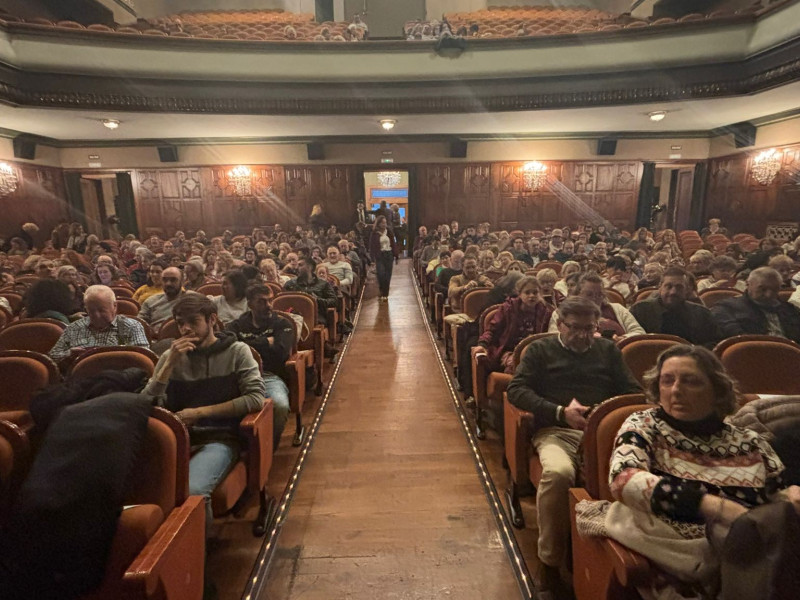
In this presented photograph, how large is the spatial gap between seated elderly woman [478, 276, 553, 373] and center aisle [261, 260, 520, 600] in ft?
2.13

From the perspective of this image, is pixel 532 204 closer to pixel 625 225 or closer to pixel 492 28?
pixel 625 225

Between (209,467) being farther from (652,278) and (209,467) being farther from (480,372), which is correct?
(652,278)

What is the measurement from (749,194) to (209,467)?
36.1 feet

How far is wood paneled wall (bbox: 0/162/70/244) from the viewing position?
345 inches

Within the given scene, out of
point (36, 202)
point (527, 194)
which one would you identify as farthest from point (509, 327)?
point (36, 202)

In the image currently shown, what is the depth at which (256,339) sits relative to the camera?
2609mm

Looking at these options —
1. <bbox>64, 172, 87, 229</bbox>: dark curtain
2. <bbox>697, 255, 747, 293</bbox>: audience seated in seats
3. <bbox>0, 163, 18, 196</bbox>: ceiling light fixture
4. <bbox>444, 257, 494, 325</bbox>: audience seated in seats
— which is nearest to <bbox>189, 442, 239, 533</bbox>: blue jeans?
<bbox>444, 257, 494, 325</bbox>: audience seated in seats

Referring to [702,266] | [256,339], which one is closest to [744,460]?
[256,339]

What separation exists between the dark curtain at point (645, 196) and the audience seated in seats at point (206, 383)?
11064 mm

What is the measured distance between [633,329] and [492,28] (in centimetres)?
800

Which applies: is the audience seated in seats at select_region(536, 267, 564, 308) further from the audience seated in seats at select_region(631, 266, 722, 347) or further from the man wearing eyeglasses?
the man wearing eyeglasses

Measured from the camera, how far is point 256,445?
1.94m

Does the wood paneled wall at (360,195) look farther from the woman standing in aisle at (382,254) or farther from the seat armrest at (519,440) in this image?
the seat armrest at (519,440)

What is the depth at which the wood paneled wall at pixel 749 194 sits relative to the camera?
780cm
